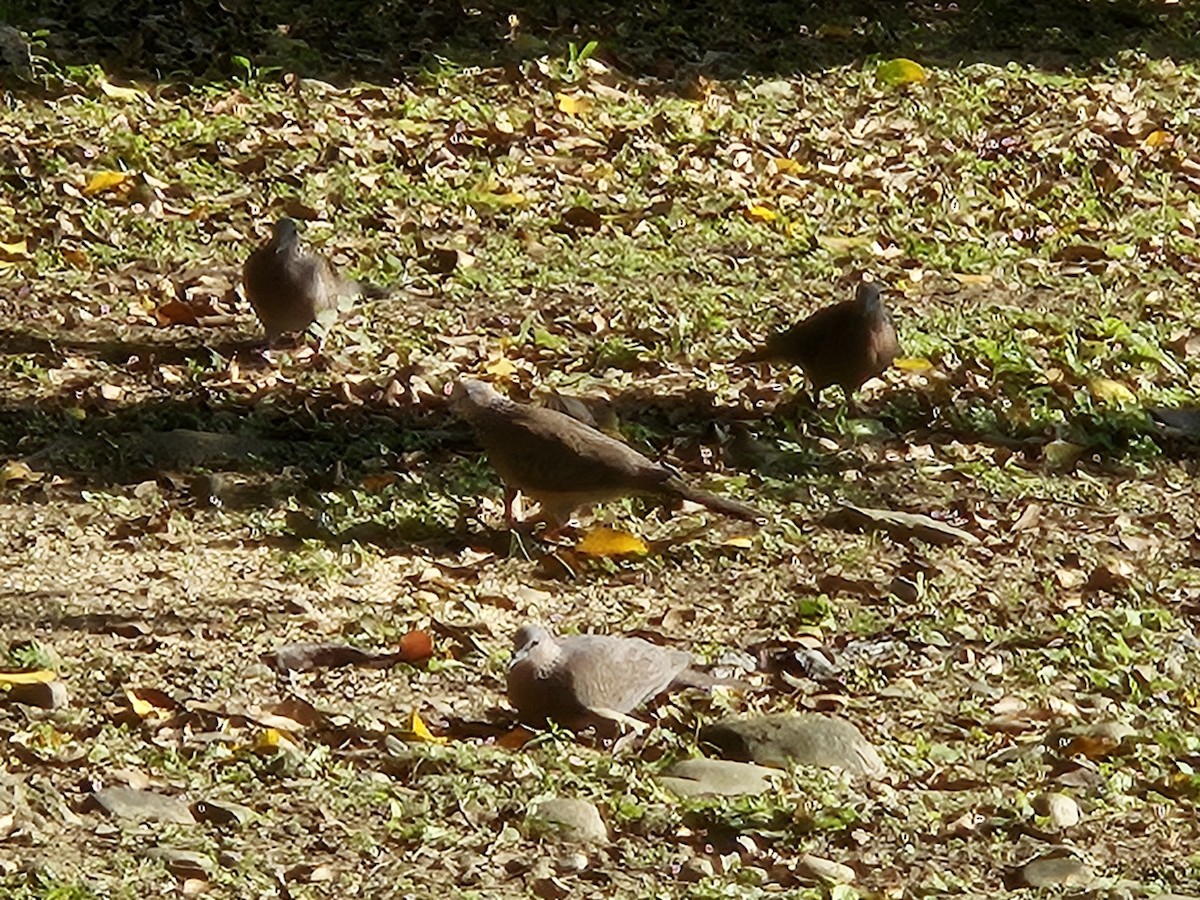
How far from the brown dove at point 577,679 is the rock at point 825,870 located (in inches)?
27.2

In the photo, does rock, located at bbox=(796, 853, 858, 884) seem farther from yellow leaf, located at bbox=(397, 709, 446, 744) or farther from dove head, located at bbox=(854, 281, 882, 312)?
dove head, located at bbox=(854, 281, 882, 312)

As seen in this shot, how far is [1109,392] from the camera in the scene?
8078mm

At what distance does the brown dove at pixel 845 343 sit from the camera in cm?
745

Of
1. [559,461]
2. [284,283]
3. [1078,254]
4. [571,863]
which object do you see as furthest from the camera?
[1078,254]

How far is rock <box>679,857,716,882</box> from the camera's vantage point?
184 inches

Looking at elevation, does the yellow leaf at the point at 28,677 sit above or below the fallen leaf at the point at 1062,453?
below

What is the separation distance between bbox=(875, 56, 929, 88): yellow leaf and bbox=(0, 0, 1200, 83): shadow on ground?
0.69ft

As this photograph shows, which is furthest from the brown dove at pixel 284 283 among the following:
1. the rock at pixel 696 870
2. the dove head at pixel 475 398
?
the rock at pixel 696 870

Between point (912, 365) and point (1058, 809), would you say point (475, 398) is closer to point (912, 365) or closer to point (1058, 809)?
point (1058, 809)

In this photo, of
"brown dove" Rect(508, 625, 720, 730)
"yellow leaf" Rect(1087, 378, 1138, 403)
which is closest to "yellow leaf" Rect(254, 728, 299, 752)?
"brown dove" Rect(508, 625, 720, 730)

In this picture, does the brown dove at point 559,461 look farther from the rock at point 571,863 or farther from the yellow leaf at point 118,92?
the yellow leaf at point 118,92

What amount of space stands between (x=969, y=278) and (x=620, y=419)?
228cm

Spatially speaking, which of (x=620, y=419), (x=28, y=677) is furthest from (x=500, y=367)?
(x=28, y=677)

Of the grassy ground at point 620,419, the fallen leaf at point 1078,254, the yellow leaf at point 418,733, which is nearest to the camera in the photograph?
the grassy ground at point 620,419
